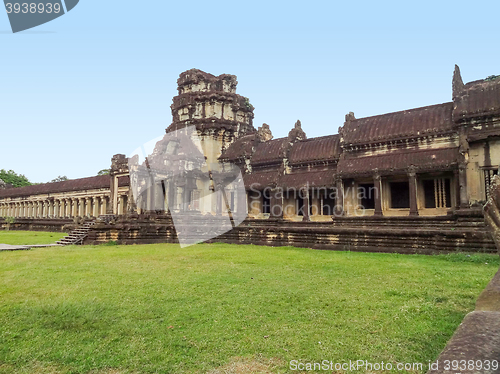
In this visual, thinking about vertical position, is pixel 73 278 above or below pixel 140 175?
below

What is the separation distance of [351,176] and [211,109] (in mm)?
15579

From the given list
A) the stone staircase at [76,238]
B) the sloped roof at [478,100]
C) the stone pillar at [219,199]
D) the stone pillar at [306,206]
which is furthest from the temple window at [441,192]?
the stone staircase at [76,238]

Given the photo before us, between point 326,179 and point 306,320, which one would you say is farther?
point 326,179

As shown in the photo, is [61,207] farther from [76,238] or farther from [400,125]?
[400,125]

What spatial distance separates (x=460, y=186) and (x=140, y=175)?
2159cm

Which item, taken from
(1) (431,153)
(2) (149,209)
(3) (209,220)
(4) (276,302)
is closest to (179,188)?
(2) (149,209)

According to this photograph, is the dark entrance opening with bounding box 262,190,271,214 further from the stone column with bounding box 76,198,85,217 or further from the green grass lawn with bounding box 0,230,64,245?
the stone column with bounding box 76,198,85,217

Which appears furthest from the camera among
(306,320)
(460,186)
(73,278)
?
(460,186)

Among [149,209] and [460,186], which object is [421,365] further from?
[149,209]

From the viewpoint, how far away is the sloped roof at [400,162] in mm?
17094

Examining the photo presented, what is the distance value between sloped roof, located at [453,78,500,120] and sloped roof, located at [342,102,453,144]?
96 centimetres

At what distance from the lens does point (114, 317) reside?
5012mm

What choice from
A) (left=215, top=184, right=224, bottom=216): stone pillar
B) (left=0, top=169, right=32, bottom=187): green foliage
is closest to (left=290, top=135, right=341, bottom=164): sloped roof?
(left=215, top=184, right=224, bottom=216): stone pillar
